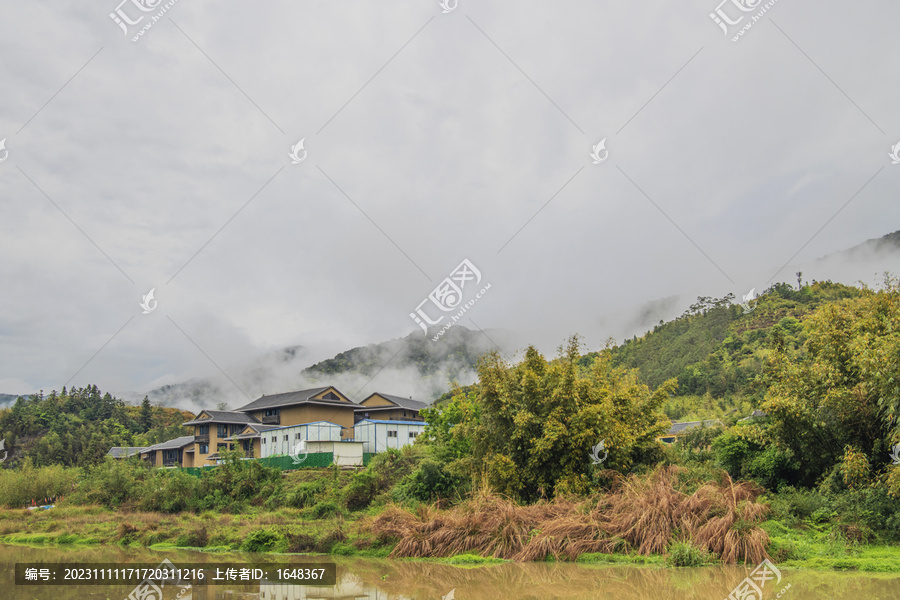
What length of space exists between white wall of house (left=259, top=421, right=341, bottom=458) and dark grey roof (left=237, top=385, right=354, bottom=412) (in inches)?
164

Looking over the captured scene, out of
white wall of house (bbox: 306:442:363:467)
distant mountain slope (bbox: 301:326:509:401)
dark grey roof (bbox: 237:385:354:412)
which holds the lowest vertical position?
white wall of house (bbox: 306:442:363:467)

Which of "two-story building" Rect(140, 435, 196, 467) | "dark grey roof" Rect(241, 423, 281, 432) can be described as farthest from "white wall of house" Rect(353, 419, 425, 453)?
"two-story building" Rect(140, 435, 196, 467)

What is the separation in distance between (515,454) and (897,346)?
7632mm

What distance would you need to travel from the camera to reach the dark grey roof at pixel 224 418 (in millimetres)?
43125

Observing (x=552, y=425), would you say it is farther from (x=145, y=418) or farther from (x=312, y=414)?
(x=145, y=418)

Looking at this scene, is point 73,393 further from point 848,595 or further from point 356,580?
point 848,595

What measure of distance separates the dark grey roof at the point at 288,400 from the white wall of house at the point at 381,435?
219 inches

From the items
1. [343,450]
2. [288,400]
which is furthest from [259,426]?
[343,450]

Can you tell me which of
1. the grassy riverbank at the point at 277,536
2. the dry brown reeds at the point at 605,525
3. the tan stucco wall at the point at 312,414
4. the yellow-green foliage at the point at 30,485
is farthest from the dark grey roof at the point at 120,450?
the dry brown reeds at the point at 605,525

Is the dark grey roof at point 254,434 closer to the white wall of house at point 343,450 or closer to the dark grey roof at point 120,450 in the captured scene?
the white wall of house at point 343,450

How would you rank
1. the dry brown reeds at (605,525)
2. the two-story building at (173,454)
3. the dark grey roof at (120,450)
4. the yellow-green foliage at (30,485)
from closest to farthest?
the dry brown reeds at (605,525)
the yellow-green foliage at (30,485)
the two-story building at (173,454)
the dark grey roof at (120,450)

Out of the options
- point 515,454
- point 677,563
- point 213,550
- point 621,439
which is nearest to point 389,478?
point 213,550

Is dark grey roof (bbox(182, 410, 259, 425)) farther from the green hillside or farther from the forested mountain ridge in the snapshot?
the green hillside

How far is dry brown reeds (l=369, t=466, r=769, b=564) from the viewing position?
9.88 metres
